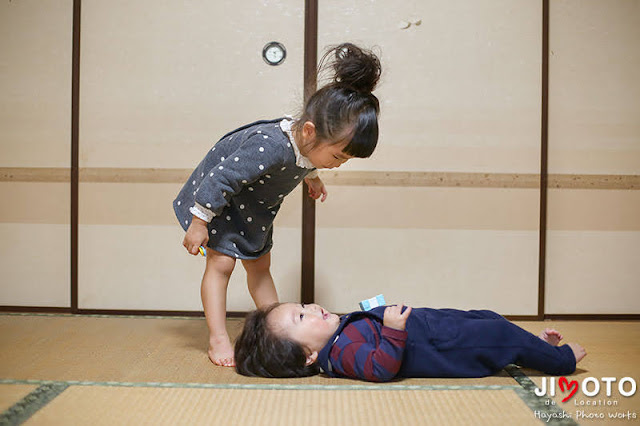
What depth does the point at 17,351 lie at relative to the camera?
1.72 m

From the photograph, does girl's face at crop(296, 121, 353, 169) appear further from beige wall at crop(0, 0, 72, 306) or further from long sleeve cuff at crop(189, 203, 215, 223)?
beige wall at crop(0, 0, 72, 306)

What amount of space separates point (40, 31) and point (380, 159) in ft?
4.78

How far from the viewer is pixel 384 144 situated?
2.31m

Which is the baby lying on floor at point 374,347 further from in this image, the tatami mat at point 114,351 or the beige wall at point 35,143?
the beige wall at point 35,143

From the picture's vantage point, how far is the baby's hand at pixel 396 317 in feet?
4.57

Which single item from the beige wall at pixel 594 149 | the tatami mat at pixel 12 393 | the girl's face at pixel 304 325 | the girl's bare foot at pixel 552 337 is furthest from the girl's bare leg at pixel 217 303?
the beige wall at pixel 594 149

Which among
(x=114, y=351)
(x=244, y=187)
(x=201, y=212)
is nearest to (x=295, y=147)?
(x=244, y=187)

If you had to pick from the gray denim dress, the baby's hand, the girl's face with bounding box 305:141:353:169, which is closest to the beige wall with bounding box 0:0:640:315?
the gray denim dress

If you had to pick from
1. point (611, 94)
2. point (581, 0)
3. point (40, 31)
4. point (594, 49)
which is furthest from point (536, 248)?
point (40, 31)

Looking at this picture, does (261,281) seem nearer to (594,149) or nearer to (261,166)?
(261,166)

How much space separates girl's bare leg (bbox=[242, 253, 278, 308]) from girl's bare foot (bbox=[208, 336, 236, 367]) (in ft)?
0.95

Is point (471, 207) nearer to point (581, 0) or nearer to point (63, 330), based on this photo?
point (581, 0)

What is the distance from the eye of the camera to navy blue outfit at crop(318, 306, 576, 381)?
1.46 m

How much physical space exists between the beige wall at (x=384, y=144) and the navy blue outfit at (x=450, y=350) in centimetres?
84
